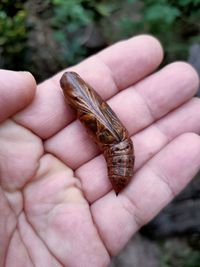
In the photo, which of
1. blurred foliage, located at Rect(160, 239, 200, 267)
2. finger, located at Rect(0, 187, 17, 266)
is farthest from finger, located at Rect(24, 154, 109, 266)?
blurred foliage, located at Rect(160, 239, 200, 267)

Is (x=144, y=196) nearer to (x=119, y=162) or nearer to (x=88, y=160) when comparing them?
(x=119, y=162)

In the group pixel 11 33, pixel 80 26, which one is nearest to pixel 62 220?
pixel 11 33

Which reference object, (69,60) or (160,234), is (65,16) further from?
(160,234)

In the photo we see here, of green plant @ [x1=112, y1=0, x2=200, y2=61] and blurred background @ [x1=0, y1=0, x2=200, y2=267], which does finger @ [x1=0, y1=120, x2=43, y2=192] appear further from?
green plant @ [x1=112, y1=0, x2=200, y2=61]

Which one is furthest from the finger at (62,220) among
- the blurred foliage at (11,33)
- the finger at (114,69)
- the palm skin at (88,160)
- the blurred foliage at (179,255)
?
the blurred foliage at (11,33)

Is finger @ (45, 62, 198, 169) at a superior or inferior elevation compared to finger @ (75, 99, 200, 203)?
superior

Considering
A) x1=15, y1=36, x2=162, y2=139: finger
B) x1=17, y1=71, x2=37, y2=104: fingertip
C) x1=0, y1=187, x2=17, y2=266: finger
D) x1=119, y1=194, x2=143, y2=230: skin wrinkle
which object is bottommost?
x1=119, y1=194, x2=143, y2=230: skin wrinkle

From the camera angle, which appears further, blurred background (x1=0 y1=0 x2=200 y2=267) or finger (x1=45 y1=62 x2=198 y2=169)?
blurred background (x1=0 y1=0 x2=200 y2=267)
